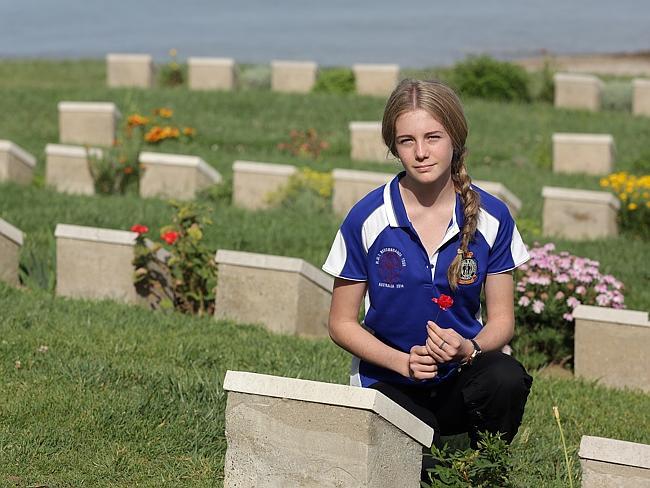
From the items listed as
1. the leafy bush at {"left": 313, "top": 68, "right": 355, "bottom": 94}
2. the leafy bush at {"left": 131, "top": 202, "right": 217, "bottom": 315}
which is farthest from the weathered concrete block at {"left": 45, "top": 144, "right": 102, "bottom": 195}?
the leafy bush at {"left": 313, "top": 68, "right": 355, "bottom": 94}

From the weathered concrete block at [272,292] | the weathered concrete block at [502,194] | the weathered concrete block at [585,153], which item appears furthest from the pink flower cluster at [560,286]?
the weathered concrete block at [585,153]

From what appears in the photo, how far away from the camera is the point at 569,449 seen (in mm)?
5531

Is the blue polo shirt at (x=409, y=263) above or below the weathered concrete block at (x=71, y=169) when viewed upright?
above

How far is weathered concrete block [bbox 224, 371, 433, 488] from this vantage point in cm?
409

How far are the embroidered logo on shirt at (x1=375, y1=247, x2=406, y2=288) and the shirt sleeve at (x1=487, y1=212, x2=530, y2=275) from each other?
34cm

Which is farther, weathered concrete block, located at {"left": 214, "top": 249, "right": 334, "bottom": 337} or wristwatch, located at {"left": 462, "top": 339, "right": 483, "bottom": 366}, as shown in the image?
weathered concrete block, located at {"left": 214, "top": 249, "right": 334, "bottom": 337}

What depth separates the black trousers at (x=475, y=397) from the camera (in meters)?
4.46

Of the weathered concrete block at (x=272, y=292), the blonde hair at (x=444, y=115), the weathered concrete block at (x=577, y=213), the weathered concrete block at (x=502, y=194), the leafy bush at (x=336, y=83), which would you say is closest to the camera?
the blonde hair at (x=444, y=115)

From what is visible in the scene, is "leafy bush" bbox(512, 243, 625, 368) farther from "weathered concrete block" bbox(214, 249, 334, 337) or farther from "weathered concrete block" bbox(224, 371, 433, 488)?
"weathered concrete block" bbox(224, 371, 433, 488)

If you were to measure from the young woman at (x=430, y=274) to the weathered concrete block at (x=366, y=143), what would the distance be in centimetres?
960

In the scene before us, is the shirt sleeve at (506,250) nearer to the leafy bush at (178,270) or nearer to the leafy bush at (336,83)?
the leafy bush at (178,270)

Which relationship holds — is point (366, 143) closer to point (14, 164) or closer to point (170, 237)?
point (14, 164)

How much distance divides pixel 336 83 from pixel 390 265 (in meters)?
14.3

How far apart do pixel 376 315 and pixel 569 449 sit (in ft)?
4.93
